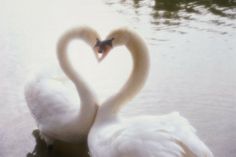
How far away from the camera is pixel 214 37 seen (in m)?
5.47

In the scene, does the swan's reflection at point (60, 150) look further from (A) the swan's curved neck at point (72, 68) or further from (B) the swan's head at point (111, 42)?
(B) the swan's head at point (111, 42)

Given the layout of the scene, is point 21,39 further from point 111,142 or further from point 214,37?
point 111,142

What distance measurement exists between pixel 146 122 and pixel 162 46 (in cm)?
272

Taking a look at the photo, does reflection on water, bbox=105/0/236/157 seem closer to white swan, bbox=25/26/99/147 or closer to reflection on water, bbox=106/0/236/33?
reflection on water, bbox=106/0/236/33

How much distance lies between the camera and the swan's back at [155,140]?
7.77ft

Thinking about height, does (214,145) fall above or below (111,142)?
below

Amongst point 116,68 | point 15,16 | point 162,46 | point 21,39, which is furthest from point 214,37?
point 15,16

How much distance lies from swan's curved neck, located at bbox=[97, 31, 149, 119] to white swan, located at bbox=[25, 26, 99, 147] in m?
0.13

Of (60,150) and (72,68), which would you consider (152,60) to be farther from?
(60,150)

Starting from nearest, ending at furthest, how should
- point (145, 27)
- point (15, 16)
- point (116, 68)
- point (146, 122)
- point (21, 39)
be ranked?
1. point (146, 122)
2. point (116, 68)
3. point (21, 39)
4. point (145, 27)
5. point (15, 16)

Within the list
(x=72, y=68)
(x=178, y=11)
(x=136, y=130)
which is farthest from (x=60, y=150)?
(x=178, y=11)

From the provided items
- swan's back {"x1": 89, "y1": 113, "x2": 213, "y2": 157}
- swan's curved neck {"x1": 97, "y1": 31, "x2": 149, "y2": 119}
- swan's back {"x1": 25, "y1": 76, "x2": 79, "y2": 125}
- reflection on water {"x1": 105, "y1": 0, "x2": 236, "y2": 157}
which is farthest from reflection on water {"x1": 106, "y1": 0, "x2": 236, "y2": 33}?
swan's back {"x1": 89, "y1": 113, "x2": 213, "y2": 157}

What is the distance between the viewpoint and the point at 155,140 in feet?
7.89

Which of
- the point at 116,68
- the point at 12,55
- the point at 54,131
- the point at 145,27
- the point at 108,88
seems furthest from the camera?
the point at 145,27
